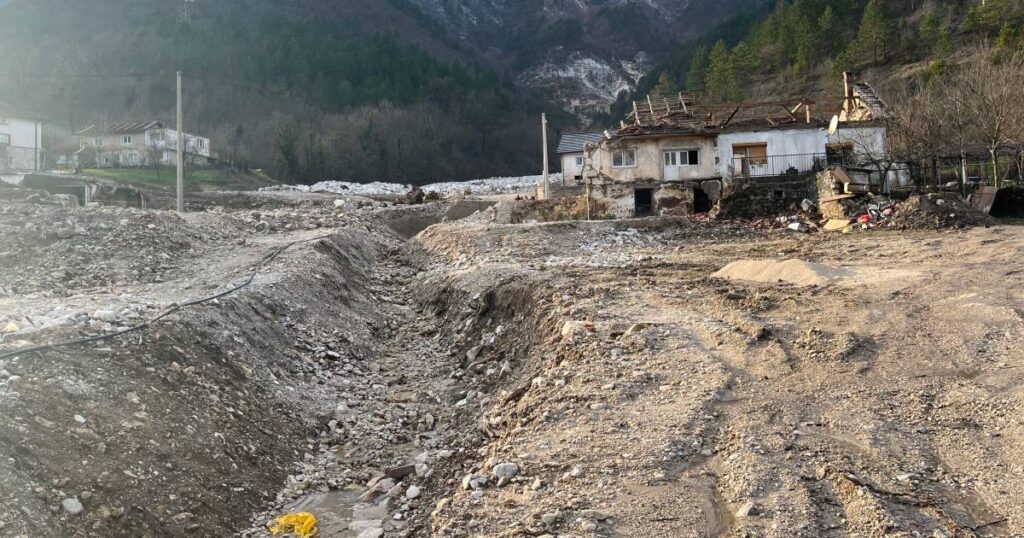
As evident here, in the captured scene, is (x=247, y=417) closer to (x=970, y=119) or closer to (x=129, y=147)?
(x=970, y=119)

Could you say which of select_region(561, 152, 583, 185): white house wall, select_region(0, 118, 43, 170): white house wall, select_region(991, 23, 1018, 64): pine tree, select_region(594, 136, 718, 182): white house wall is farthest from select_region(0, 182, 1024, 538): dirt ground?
select_region(561, 152, 583, 185): white house wall

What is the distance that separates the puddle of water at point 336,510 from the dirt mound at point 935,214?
1572cm

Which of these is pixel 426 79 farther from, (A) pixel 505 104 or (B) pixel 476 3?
(B) pixel 476 3

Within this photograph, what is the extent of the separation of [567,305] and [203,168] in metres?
56.5

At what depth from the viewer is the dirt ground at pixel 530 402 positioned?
5.31 meters

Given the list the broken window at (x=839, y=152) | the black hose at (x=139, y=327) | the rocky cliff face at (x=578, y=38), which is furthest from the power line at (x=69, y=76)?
the black hose at (x=139, y=327)

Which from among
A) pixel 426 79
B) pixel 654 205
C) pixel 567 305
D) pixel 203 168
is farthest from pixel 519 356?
pixel 426 79

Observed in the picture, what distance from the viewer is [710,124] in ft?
100

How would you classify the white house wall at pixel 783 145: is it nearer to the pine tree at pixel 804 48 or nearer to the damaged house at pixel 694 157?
the damaged house at pixel 694 157

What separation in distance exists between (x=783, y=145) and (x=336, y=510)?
26.3m

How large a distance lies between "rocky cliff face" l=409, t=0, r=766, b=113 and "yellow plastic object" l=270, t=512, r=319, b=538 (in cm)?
15106

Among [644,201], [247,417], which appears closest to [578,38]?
[644,201]

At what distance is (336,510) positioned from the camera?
677cm

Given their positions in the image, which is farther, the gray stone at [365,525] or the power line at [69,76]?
the power line at [69,76]
